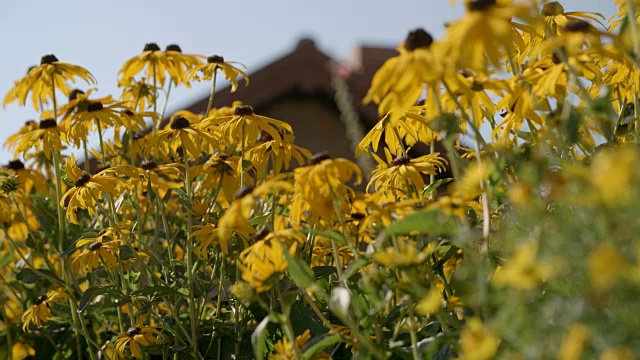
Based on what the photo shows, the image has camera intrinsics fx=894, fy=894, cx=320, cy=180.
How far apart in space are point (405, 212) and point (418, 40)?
0.29m

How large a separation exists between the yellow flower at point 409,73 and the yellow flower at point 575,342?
438 millimetres

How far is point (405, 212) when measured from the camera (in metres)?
1.46

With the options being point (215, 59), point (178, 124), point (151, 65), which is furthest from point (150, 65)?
point (178, 124)

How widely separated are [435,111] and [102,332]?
5.41 feet

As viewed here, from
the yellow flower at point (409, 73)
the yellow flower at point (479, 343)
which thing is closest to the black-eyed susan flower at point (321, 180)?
the yellow flower at point (409, 73)

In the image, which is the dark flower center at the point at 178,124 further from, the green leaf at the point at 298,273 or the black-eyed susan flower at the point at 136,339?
the green leaf at the point at 298,273

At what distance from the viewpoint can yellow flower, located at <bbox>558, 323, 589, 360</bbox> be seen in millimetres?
873

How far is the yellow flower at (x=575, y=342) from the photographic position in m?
0.87

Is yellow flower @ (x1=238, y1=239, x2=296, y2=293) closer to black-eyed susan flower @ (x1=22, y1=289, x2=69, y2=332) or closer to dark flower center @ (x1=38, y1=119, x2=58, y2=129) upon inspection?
black-eyed susan flower @ (x1=22, y1=289, x2=69, y2=332)

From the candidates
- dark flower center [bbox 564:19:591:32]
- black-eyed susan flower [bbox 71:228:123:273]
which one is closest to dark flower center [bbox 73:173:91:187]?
black-eyed susan flower [bbox 71:228:123:273]

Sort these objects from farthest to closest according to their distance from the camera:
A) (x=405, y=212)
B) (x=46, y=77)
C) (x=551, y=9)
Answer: (x=46, y=77), (x=551, y=9), (x=405, y=212)

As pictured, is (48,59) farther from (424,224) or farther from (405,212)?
(424,224)

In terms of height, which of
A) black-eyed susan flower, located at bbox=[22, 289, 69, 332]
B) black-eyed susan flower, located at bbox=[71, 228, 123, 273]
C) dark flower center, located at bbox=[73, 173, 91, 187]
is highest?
dark flower center, located at bbox=[73, 173, 91, 187]

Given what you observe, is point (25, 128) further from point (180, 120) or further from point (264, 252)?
point (264, 252)
